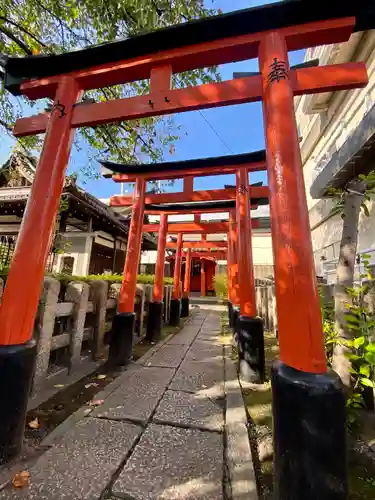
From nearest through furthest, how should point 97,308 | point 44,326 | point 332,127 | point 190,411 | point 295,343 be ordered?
point 295,343 → point 190,411 → point 44,326 → point 97,308 → point 332,127

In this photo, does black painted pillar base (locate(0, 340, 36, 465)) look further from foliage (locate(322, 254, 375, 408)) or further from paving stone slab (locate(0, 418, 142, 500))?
foliage (locate(322, 254, 375, 408))

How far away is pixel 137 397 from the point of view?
9.82 ft

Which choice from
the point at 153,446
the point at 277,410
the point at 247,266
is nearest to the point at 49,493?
the point at 153,446

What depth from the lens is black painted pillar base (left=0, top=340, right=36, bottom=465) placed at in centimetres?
192

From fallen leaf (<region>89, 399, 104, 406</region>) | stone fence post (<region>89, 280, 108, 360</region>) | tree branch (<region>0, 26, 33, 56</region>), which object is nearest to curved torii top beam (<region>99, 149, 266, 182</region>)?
stone fence post (<region>89, 280, 108, 360</region>)

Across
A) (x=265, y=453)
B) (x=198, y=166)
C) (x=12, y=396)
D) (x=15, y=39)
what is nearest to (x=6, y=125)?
(x=15, y=39)

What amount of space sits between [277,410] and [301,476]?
317 mm

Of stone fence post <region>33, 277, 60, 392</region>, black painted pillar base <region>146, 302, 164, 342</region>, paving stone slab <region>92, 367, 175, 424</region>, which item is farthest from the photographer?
black painted pillar base <region>146, 302, 164, 342</region>

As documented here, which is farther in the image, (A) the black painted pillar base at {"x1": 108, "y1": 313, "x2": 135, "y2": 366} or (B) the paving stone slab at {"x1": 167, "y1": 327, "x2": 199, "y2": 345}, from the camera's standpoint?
(B) the paving stone slab at {"x1": 167, "y1": 327, "x2": 199, "y2": 345}

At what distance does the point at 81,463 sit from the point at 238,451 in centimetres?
123

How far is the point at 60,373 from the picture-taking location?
3486mm

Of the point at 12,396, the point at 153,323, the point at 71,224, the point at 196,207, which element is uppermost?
the point at 71,224

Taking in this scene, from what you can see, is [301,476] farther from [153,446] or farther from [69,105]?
[69,105]

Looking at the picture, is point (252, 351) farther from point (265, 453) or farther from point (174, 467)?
point (174, 467)
